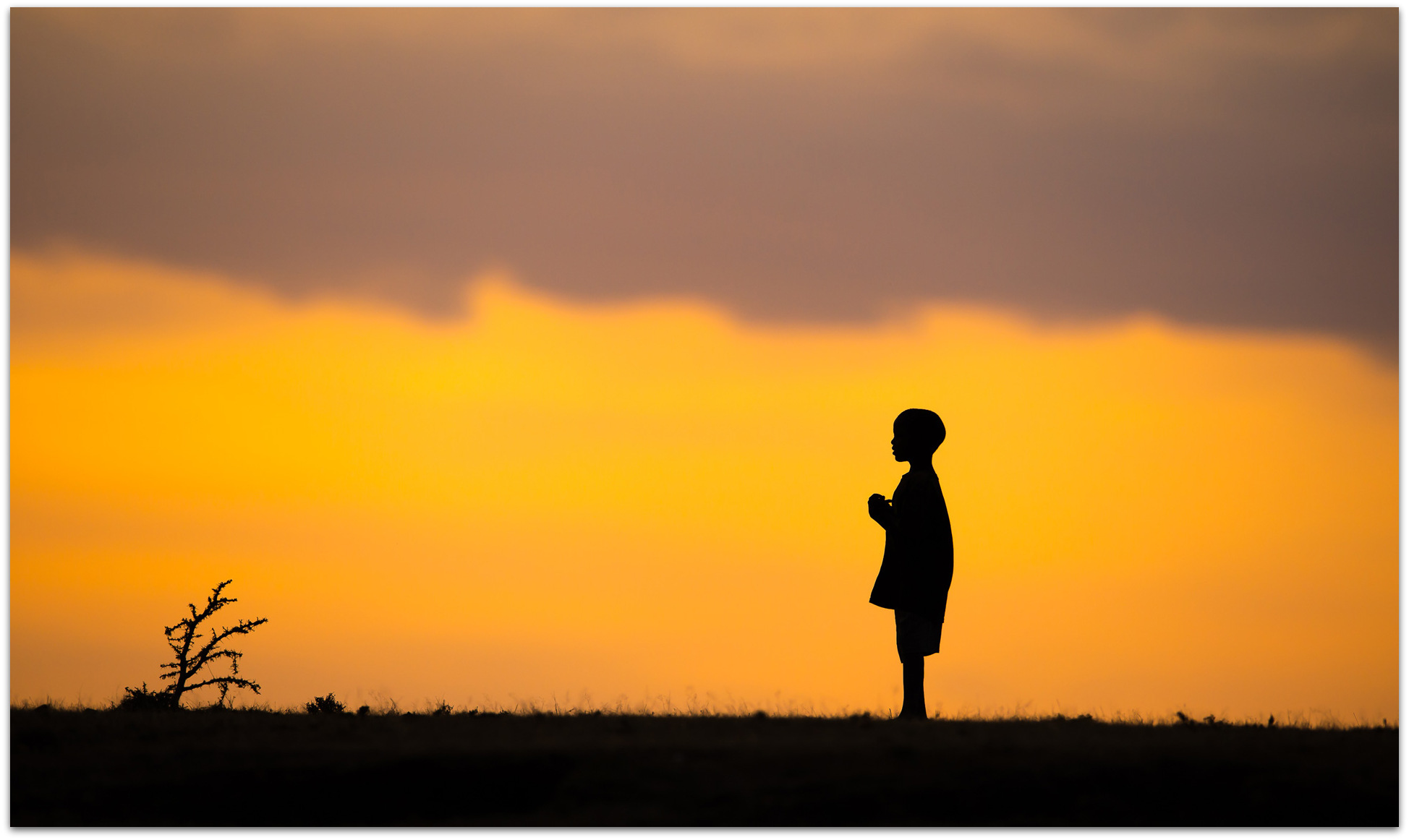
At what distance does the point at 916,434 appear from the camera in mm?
17188

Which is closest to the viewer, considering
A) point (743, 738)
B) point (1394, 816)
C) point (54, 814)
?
point (1394, 816)

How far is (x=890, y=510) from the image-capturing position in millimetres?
17188

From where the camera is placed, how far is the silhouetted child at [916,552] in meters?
16.7

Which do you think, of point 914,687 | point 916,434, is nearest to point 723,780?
point 914,687

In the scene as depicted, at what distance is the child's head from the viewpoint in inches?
677

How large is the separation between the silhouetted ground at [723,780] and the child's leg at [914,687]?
2388 millimetres

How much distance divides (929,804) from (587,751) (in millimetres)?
2931

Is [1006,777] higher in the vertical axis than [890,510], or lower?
lower

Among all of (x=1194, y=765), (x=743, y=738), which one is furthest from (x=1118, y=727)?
(x=743, y=738)

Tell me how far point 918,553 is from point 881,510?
640 millimetres

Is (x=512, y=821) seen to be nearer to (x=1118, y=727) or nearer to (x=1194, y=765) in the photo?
(x=1194, y=765)

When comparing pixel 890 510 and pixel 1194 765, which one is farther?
pixel 890 510

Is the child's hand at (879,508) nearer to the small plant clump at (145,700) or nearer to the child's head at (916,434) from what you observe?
the child's head at (916,434)

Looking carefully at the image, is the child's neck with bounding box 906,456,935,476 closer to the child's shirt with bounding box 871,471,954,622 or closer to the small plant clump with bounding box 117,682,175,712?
the child's shirt with bounding box 871,471,954,622
